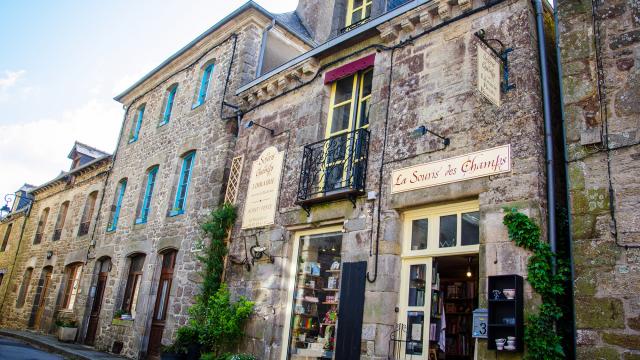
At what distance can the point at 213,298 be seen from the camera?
8.28m

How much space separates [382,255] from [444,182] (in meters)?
1.19

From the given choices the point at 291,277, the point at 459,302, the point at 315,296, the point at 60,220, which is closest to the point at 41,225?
the point at 60,220

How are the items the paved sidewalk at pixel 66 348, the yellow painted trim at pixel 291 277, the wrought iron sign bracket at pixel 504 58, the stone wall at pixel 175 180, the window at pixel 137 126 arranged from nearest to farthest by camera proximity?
the wrought iron sign bracket at pixel 504 58 → the yellow painted trim at pixel 291 277 → the stone wall at pixel 175 180 → the paved sidewalk at pixel 66 348 → the window at pixel 137 126

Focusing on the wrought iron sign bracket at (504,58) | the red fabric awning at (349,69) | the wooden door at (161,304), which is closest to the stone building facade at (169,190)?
the wooden door at (161,304)

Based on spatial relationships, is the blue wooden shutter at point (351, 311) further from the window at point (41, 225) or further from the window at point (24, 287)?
the window at point (41, 225)

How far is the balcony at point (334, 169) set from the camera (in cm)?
689

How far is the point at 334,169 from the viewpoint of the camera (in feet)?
24.6

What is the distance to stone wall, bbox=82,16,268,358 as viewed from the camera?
390 inches

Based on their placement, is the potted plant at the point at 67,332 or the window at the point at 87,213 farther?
the window at the point at 87,213

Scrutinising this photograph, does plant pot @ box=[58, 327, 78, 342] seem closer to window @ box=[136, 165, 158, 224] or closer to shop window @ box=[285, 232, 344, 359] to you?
window @ box=[136, 165, 158, 224]

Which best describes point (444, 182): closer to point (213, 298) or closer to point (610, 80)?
point (610, 80)

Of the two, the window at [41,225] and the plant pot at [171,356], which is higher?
the window at [41,225]

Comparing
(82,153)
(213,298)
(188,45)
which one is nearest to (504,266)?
(213,298)

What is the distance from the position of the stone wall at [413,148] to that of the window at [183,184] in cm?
265
